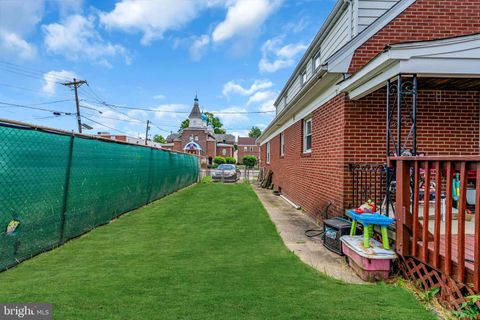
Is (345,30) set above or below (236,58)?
below

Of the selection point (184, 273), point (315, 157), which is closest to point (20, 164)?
point (184, 273)

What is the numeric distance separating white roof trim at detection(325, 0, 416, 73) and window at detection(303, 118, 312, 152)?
281 centimetres

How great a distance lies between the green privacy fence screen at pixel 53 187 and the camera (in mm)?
3736

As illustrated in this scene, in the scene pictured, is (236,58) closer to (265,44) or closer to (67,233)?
(265,44)

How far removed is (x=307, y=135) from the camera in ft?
27.6

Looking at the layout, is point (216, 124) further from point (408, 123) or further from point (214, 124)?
point (408, 123)

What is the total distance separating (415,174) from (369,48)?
3369 mm

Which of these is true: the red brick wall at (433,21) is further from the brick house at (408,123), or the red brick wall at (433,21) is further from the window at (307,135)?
the window at (307,135)

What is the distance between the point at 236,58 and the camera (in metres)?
21.9

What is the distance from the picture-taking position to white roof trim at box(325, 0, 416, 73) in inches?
212

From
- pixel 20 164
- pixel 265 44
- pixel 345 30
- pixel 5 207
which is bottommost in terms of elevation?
pixel 5 207

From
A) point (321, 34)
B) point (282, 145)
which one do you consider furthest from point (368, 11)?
point (282, 145)

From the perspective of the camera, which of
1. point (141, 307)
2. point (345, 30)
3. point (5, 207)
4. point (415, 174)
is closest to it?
point (141, 307)

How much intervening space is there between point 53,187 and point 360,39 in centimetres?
616
